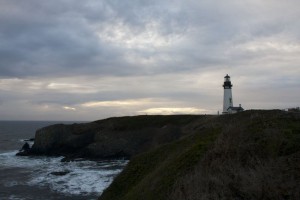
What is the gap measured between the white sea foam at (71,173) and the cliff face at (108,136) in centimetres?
524

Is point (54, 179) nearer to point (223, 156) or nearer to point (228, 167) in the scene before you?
point (223, 156)

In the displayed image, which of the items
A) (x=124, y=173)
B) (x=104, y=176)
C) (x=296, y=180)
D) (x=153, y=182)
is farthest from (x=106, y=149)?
(x=296, y=180)

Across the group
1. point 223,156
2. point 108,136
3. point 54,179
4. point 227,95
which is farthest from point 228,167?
point 227,95

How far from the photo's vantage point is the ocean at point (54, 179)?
92.2 feet

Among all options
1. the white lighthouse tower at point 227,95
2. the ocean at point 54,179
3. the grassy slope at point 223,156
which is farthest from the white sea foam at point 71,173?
the white lighthouse tower at point 227,95

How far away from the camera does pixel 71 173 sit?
37.6 meters

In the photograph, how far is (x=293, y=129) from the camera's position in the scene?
13414 millimetres

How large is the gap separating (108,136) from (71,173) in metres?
18.1

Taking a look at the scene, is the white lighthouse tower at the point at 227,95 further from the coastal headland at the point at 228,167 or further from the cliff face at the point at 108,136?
the coastal headland at the point at 228,167

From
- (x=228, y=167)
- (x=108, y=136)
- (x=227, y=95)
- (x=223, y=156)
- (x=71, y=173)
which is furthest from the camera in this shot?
(x=227, y=95)

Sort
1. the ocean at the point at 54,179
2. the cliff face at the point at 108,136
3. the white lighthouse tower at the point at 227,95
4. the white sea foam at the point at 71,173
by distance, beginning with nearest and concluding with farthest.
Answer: the ocean at the point at 54,179 → the white sea foam at the point at 71,173 → the cliff face at the point at 108,136 → the white lighthouse tower at the point at 227,95

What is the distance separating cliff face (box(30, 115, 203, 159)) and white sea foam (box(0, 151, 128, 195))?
5.24 metres

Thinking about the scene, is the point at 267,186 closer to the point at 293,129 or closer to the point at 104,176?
the point at 293,129

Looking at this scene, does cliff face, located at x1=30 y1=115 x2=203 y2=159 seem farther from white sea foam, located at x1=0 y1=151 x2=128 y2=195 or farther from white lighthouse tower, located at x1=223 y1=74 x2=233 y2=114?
white sea foam, located at x1=0 y1=151 x2=128 y2=195
